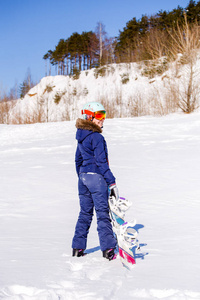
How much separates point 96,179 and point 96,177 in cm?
2

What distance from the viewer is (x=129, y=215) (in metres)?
5.95

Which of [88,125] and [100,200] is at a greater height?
[88,125]

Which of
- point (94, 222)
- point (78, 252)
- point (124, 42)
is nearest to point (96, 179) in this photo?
point (78, 252)

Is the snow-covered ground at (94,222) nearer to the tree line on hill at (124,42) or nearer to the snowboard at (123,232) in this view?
the snowboard at (123,232)

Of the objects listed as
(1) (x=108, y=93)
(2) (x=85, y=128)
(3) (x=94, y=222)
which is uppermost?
(1) (x=108, y=93)

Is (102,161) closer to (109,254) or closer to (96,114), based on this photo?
(96,114)

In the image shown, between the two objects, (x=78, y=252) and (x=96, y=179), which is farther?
(x=78, y=252)

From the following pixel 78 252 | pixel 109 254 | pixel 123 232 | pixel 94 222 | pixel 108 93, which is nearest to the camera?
pixel 123 232

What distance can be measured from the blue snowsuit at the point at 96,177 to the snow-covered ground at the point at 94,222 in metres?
0.32

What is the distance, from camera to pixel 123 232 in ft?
11.4

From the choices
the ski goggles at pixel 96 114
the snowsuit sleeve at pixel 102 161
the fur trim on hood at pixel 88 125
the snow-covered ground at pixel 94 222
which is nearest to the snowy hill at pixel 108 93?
the snow-covered ground at pixel 94 222

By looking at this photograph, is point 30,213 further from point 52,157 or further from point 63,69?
point 63,69

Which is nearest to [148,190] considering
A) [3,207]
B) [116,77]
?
[3,207]

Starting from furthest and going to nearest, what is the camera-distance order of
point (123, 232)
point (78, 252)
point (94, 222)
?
point (94, 222), point (78, 252), point (123, 232)
